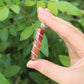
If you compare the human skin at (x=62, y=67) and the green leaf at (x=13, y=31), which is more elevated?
the human skin at (x=62, y=67)

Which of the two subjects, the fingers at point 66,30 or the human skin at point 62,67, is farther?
the fingers at point 66,30

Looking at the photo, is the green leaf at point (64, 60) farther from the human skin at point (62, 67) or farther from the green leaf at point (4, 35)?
the green leaf at point (4, 35)

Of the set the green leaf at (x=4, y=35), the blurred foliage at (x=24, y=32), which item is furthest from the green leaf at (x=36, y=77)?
the green leaf at (x=4, y=35)

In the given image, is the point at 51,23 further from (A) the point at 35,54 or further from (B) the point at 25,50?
(B) the point at 25,50

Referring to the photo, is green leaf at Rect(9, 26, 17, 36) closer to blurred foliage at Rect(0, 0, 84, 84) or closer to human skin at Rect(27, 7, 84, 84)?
blurred foliage at Rect(0, 0, 84, 84)

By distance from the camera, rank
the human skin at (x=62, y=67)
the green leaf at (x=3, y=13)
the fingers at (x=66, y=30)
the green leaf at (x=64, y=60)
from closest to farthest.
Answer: the human skin at (x=62, y=67) < the fingers at (x=66, y=30) < the green leaf at (x=3, y=13) < the green leaf at (x=64, y=60)

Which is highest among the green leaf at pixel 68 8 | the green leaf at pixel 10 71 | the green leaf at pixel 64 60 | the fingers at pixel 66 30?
the green leaf at pixel 68 8

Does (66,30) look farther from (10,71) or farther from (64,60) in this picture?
(10,71)

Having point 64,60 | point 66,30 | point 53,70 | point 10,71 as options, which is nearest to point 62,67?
point 53,70

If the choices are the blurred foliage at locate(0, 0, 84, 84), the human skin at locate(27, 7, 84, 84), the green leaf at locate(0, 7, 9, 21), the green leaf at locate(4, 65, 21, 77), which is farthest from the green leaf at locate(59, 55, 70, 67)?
the green leaf at locate(0, 7, 9, 21)
